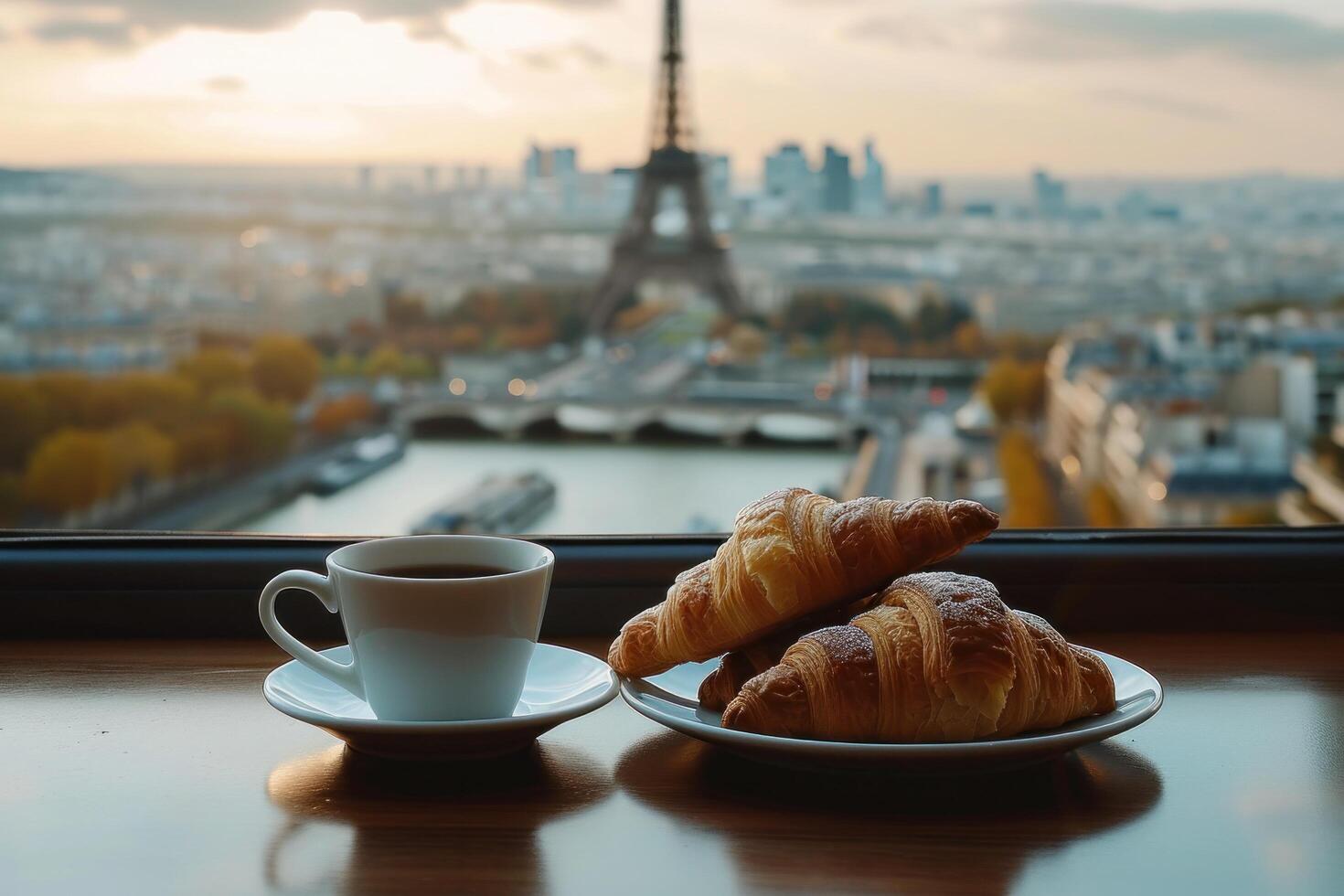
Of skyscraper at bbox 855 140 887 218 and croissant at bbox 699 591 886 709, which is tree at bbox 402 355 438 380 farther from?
croissant at bbox 699 591 886 709

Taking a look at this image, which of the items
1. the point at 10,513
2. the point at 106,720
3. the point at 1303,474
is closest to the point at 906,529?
the point at 106,720

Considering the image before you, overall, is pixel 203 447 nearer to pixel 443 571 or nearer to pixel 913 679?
pixel 443 571

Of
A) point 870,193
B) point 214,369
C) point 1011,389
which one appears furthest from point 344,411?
point 1011,389

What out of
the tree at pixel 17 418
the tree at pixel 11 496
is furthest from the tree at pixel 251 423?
the tree at pixel 11 496

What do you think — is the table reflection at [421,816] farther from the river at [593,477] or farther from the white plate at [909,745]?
the river at [593,477]

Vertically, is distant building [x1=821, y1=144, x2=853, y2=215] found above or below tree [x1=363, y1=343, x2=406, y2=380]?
above

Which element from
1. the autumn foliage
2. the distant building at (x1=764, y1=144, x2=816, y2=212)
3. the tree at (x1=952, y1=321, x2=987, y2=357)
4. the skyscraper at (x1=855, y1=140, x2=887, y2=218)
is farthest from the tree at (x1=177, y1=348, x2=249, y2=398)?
the tree at (x1=952, y1=321, x2=987, y2=357)

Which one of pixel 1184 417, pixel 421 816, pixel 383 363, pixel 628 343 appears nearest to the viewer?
pixel 421 816

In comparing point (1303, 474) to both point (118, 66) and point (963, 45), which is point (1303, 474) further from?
point (118, 66)
